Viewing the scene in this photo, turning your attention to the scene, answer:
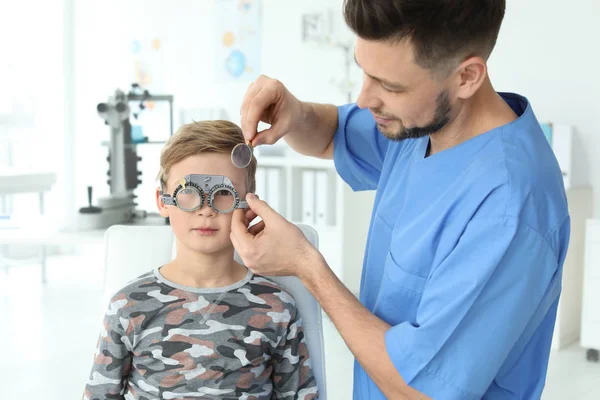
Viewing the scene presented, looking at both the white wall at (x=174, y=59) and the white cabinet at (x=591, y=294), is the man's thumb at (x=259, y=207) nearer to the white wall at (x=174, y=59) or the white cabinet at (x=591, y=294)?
the white cabinet at (x=591, y=294)

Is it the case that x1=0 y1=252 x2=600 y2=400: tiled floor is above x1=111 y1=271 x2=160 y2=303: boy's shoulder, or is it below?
below

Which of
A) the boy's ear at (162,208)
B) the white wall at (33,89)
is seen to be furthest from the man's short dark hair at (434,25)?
the white wall at (33,89)

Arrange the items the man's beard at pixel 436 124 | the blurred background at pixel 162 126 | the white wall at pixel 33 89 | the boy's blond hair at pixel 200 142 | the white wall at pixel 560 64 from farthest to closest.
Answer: the white wall at pixel 33 89 → the white wall at pixel 560 64 → the blurred background at pixel 162 126 → the boy's blond hair at pixel 200 142 → the man's beard at pixel 436 124

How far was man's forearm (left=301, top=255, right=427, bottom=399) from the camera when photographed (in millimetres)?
1137

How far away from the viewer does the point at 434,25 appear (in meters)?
1.07

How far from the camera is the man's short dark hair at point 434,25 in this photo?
1062 mm

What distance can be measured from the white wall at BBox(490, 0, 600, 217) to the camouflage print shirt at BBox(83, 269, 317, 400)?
2.60m

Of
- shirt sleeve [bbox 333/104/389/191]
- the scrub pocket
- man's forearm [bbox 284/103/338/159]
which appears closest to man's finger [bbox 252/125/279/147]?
man's forearm [bbox 284/103/338/159]

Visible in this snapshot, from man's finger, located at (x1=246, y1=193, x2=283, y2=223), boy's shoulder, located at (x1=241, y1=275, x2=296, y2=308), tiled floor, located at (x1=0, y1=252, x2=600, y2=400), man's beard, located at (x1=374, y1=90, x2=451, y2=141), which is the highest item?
man's beard, located at (x1=374, y1=90, x2=451, y2=141)

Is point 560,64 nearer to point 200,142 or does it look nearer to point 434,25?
point 200,142

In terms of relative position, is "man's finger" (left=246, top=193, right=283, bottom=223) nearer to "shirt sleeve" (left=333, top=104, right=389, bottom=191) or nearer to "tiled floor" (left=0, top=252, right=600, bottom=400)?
"shirt sleeve" (left=333, top=104, right=389, bottom=191)

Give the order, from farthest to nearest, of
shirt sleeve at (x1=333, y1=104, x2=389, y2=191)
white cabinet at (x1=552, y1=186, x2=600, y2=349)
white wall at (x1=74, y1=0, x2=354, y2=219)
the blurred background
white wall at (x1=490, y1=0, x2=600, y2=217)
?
white wall at (x1=74, y1=0, x2=354, y2=219) < white wall at (x1=490, y1=0, x2=600, y2=217) < white cabinet at (x1=552, y1=186, x2=600, y2=349) < the blurred background < shirt sleeve at (x1=333, y1=104, x2=389, y2=191)

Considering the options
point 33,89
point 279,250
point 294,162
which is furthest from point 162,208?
point 33,89

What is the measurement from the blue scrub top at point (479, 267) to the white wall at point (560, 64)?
2.50 meters
